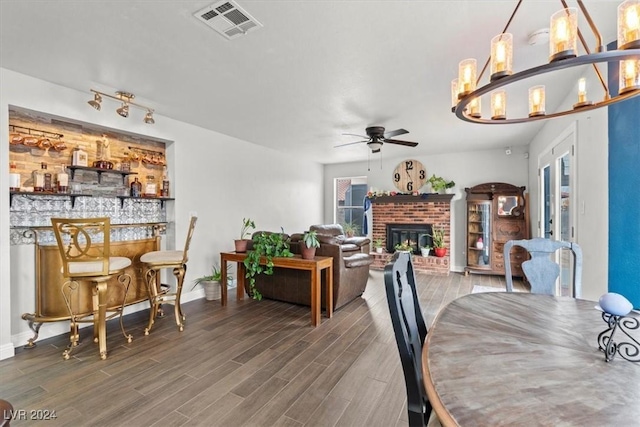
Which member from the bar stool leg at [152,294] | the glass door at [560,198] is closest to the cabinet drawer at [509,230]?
the glass door at [560,198]

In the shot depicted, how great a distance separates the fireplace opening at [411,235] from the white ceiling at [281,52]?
324cm

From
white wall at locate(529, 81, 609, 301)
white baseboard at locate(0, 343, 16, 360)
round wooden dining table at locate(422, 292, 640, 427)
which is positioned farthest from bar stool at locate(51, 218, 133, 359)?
white wall at locate(529, 81, 609, 301)

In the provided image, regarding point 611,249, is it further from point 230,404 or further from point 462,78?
point 230,404

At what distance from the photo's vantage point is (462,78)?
5.17 ft

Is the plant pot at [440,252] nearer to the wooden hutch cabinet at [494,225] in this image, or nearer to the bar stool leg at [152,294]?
the wooden hutch cabinet at [494,225]

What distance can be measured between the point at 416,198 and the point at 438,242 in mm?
1062

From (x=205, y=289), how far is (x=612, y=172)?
456 cm

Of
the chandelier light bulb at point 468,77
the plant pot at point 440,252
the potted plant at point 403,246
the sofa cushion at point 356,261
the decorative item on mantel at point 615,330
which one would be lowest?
the plant pot at point 440,252

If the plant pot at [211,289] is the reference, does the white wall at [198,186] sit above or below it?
above

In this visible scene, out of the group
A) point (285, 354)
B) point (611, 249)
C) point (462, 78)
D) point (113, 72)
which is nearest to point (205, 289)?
point (285, 354)

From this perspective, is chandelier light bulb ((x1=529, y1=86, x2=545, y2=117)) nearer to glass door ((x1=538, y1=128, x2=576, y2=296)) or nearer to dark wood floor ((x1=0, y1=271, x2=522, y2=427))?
glass door ((x1=538, y1=128, x2=576, y2=296))

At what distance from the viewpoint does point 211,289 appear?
13.8ft

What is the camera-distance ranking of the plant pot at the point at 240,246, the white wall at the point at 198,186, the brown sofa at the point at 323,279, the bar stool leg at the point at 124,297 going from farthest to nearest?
the plant pot at the point at 240,246 → the brown sofa at the point at 323,279 → the bar stool leg at the point at 124,297 → the white wall at the point at 198,186

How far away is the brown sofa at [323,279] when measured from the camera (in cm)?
363
